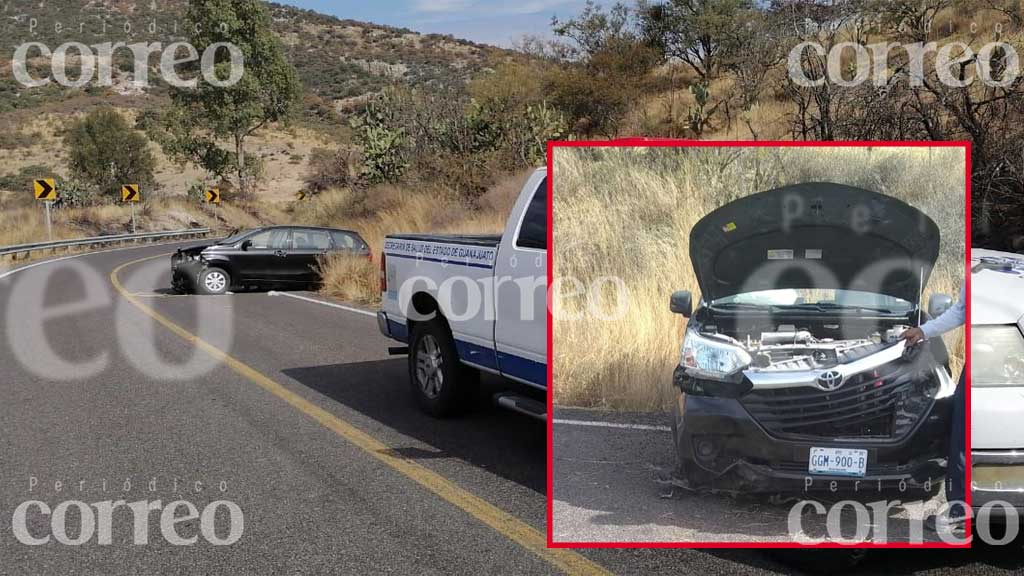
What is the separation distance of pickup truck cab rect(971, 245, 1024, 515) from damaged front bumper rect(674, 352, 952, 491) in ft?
1.05

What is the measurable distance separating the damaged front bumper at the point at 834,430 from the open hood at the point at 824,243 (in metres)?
0.35

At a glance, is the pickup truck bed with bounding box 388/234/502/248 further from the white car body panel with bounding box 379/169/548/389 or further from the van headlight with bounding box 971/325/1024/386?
the van headlight with bounding box 971/325/1024/386

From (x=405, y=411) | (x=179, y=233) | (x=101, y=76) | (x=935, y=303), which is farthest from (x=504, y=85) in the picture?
(x=101, y=76)

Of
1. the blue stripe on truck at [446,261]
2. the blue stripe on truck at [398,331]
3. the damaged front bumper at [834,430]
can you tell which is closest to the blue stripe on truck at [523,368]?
the blue stripe on truck at [446,261]

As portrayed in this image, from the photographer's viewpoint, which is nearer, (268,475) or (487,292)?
(268,475)

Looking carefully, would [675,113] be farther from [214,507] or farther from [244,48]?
[244,48]

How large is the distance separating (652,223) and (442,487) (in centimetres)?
304

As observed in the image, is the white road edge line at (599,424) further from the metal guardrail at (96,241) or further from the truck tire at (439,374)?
the metal guardrail at (96,241)

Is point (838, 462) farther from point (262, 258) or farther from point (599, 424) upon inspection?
point (262, 258)

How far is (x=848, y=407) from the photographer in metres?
3.26

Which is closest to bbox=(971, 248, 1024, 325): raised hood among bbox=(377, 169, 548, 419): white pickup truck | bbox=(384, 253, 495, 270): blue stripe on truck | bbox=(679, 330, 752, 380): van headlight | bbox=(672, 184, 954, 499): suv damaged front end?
bbox=(672, 184, 954, 499): suv damaged front end

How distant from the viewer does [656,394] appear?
3.77 metres

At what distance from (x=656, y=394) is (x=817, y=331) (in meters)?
0.76

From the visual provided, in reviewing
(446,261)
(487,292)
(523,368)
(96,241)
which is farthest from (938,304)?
(96,241)
